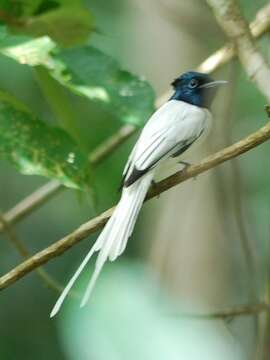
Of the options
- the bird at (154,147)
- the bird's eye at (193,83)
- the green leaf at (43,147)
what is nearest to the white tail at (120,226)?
the bird at (154,147)

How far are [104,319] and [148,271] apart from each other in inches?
34.9

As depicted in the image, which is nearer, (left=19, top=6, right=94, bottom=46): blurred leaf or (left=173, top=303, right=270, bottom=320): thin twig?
(left=19, top=6, right=94, bottom=46): blurred leaf

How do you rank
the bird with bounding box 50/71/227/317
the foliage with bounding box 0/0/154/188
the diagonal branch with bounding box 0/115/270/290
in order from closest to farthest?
1. the diagonal branch with bounding box 0/115/270/290
2. the foliage with bounding box 0/0/154/188
3. the bird with bounding box 50/71/227/317

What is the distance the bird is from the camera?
2.37 meters

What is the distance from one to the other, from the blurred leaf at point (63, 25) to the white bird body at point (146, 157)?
1.09ft

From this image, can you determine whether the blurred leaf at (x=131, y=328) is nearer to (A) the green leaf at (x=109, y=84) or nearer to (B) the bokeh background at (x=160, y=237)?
(B) the bokeh background at (x=160, y=237)

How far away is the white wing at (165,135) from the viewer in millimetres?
2605

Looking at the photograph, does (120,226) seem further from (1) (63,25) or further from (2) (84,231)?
(1) (63,25)

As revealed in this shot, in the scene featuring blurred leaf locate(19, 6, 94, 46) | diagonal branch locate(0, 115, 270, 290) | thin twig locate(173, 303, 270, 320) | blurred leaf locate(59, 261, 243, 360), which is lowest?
thin twig locate(173, 303, 270, 320)

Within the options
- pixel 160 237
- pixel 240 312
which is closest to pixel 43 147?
pixel 240 312

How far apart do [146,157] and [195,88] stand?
56 centimetres

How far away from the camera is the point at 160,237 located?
4.06m

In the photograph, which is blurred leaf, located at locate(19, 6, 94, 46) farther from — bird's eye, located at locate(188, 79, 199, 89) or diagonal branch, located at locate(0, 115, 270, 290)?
bird's eye, located at locate(188, 79, 199, 89)

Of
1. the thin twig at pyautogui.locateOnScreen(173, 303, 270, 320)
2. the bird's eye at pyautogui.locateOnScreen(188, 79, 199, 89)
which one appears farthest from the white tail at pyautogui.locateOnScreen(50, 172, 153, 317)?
the bird's eye at pyautogui.locateOnScreen(188, 79, 199, 89)
